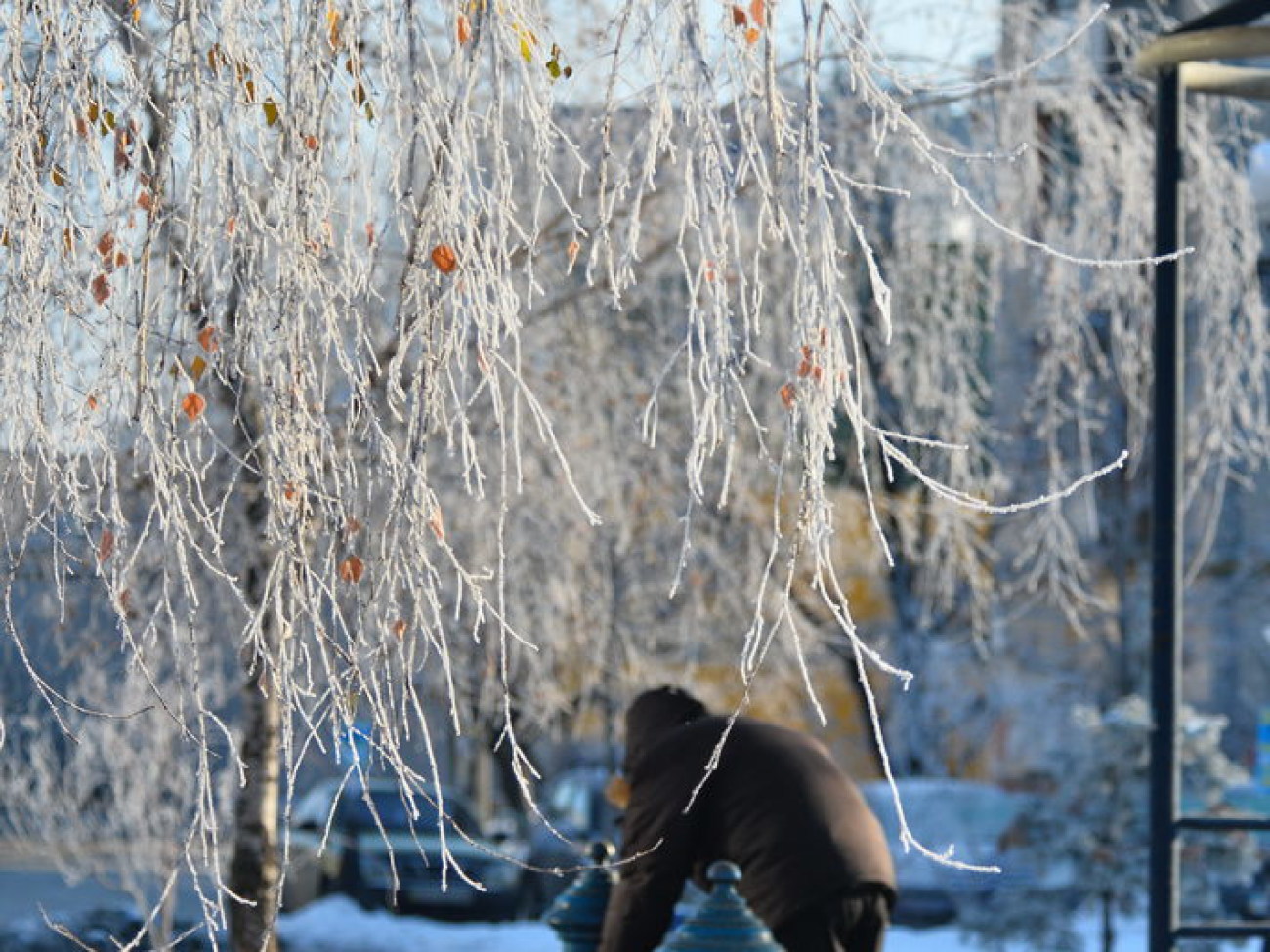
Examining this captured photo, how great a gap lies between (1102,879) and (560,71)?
10713 mm

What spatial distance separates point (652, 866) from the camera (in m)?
5.39

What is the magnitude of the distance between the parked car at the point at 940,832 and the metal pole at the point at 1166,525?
886cm

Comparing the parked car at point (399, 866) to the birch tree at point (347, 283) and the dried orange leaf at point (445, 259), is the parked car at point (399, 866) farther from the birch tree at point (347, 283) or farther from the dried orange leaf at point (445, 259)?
the dried orange leaf at point (445, 259)

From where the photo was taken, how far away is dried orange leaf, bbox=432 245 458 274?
308cm

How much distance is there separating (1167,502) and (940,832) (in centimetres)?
1014

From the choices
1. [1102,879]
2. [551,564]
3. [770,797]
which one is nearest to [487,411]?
[551,564]

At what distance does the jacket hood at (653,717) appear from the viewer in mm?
5814

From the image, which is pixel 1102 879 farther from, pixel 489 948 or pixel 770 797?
pixel 770 797

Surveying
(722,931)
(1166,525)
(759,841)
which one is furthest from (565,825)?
(722,931)

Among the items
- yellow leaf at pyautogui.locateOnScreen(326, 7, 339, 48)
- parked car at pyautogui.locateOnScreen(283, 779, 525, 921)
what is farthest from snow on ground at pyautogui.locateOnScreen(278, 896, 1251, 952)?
yellow leaf at pyautogui.locateOnScreen(326, 7, 339, 48)

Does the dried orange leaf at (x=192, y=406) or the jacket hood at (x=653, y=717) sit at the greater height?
the dried orange leaf at (x=192, y=406)

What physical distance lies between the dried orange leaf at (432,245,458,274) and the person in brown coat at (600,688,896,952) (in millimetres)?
2439

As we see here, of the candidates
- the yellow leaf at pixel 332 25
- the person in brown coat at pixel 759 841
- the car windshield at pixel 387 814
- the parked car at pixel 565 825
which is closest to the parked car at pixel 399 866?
the car windshield at pixel 387 814

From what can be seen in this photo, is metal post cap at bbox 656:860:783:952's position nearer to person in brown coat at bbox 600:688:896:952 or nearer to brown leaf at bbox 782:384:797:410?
person in brown coat at bbox 600:688:896:952
